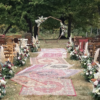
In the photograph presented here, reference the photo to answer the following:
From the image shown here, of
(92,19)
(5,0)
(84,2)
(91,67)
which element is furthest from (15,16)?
(91,67)

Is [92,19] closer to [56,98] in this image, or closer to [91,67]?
[91,67]

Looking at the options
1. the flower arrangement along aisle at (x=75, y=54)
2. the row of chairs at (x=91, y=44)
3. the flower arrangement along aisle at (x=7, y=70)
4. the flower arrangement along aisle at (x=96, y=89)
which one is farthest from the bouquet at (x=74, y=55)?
the flower arrangement along aisle at (x=96, y=89)

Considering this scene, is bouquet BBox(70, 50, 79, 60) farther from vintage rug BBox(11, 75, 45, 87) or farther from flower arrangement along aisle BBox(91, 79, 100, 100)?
flower arrangement along aisle BBox(91, 79, 100, 100)

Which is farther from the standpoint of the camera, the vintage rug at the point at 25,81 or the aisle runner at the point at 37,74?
the aisle runner at the point at 37,74

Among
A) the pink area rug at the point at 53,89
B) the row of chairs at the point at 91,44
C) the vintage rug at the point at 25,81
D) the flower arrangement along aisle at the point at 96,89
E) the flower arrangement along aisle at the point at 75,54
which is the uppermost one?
the row of chairs at the point at 91,44

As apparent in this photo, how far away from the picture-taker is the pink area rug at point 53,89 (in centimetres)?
591

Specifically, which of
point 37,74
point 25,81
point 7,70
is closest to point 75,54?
point 37,74

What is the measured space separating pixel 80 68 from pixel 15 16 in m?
17.9

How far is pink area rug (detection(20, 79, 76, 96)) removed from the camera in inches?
233

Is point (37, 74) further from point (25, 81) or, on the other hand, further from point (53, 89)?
point (53, 89)

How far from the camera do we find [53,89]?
627 cm

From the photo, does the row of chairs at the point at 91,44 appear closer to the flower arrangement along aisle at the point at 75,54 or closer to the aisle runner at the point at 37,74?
the flower arrangement along aisle at the point at 75,54

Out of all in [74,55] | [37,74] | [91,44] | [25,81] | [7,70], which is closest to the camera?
[25,81]

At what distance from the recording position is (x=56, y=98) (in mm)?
5508
